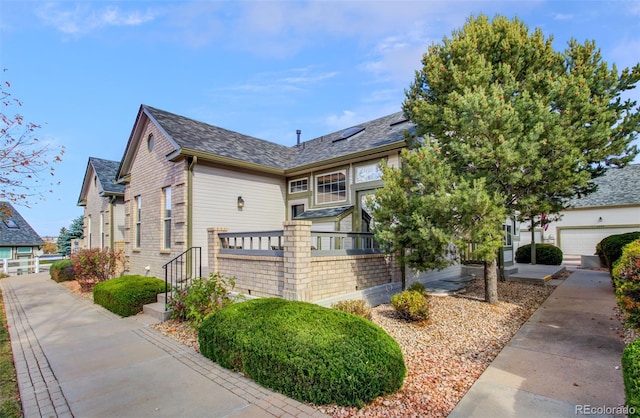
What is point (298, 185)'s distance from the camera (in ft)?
40.3

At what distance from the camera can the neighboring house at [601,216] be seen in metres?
20.2

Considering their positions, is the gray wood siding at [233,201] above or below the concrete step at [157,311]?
above

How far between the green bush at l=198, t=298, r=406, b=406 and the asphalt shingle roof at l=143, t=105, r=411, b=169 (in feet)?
21.5

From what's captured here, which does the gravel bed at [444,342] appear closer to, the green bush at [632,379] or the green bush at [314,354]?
the green bush at [314,354]

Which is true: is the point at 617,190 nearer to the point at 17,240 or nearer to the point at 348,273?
the point at 348,273

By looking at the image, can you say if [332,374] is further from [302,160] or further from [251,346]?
[302,160]

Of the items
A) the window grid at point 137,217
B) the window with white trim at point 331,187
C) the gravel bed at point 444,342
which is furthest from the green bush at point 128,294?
the window with white trim at point 331,187

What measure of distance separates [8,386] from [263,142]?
11.4 m

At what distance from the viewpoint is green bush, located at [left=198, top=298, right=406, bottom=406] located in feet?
11.1

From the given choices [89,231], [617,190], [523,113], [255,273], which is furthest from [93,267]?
[617,190]

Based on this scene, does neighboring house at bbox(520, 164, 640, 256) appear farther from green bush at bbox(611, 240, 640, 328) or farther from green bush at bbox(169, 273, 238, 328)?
green bush at bbox(169, 273, 238, 328)

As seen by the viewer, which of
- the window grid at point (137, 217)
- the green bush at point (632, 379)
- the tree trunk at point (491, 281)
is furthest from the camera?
the window grid at point (137, 217)

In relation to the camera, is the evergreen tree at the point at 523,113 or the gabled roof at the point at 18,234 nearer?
the evergreen tree at the point at 523,113

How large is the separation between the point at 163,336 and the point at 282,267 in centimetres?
264
